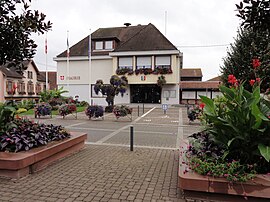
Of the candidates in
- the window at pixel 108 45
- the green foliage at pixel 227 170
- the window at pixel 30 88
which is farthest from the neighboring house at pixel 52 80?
the green foliage at pixel 227 170

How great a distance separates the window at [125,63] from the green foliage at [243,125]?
2654 centimetres

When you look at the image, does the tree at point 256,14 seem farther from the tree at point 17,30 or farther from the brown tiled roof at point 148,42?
the brown tiled roof at point 148,42

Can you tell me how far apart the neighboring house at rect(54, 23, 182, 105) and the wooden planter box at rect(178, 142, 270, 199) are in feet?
84.4

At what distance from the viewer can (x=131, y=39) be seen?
32.2 meters

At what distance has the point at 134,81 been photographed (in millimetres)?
30312

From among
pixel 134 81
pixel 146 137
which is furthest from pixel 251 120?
pixel 134 81

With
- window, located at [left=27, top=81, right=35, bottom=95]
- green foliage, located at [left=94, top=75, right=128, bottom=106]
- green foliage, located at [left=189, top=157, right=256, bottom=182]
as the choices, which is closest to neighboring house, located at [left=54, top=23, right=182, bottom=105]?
green foliage, located at [left=94, top=75, right=128, bottom=106]

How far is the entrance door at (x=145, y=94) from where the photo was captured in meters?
31.9

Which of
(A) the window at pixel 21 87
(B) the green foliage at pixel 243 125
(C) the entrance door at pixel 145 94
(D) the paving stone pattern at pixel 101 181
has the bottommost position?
(D) the paving stone pattern at pixel 101 181

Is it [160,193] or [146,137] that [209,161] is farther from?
[146,137]

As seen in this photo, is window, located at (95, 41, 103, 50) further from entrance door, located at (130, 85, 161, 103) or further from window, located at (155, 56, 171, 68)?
window, located at (155, 56, 171, 68)

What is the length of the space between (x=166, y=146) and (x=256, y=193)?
480cm

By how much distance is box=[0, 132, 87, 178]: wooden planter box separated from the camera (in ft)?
15.2

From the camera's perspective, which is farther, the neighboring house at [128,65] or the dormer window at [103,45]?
the dormer window at [103,45]
